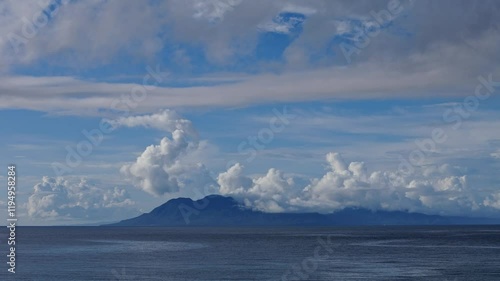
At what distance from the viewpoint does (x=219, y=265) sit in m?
131

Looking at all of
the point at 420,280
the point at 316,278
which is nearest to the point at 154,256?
the point at 316,278

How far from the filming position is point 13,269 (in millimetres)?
123500

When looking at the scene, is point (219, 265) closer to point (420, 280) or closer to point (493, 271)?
point (420, 280)

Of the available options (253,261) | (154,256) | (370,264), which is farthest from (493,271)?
(154,256)

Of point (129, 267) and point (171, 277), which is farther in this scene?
point (129, 267)

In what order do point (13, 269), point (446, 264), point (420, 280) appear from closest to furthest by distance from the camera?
point (420, 280) → point (13, 269) → point (446, 264)

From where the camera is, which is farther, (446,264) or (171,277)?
(446,264)

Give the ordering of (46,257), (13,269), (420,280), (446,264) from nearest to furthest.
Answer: (420,280) < (13,269) < (446,264) < (46,257)

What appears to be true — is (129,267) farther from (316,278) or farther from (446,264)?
(446,264)

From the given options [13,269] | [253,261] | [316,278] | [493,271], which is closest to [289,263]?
[253,261]

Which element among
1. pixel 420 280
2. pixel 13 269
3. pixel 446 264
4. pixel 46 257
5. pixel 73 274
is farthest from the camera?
pixel 46 257

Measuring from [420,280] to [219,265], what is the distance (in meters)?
42.9

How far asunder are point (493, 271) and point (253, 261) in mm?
49045

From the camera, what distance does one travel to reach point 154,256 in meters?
160
